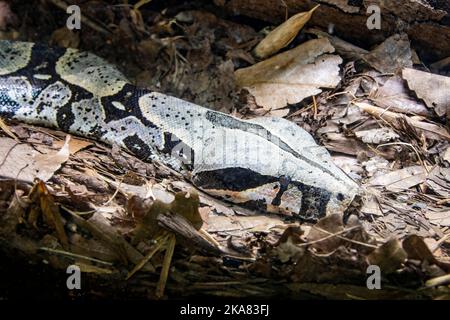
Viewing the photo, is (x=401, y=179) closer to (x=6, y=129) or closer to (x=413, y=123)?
(x=413, y=123)

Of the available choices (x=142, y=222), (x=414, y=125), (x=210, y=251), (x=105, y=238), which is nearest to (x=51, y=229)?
(x=105, y=238)

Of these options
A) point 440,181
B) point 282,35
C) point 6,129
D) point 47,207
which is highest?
point 282,35

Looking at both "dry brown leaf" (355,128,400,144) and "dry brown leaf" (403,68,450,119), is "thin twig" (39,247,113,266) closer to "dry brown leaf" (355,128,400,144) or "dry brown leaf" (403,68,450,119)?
"dry brown leaf" (355,128,400,144)

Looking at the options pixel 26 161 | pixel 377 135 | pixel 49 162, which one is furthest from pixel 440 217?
pixel 26 161

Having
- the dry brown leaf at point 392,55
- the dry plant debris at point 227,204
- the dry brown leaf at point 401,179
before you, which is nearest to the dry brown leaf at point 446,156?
the dry plant debris at point 227,204

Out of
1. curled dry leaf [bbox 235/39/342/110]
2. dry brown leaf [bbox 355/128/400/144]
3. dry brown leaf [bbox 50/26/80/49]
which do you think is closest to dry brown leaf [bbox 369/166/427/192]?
dry brown leaf [bbox 355/128/400/144]
